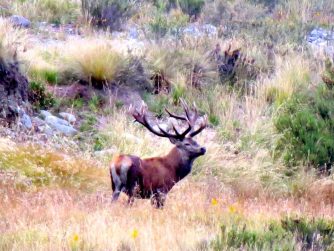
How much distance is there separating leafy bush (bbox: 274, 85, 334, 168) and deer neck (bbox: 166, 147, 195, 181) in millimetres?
3468

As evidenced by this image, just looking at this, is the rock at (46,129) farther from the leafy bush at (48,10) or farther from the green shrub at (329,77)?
the leafy bush at (48,10)

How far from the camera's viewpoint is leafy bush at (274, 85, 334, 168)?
39.5 ft

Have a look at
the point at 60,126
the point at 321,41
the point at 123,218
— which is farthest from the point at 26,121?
the point at 321,41

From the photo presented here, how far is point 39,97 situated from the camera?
1321 cm

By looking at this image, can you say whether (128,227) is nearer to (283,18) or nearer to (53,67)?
(53,67)

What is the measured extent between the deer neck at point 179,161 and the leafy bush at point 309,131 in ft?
11.4

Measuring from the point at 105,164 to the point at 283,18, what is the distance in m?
16.3

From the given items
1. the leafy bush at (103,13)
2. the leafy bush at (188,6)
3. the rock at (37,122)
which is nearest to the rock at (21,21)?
the leafy bush at (103,13)

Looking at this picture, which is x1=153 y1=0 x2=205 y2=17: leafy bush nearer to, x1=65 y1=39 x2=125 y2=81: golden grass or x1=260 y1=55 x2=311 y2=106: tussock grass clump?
x1=260 y1=55 x2=311 y2=106: tussock grass clump

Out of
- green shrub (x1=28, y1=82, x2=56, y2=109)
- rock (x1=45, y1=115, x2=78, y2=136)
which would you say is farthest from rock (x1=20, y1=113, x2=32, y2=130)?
green shrub (x1=28, y1=82, x2=56, y2=109)

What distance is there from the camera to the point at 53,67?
1440 centimetres

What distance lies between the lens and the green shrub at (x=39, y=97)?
13.1 meters

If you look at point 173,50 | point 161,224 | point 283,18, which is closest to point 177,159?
point 161,224

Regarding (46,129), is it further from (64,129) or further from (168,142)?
(168,142)
